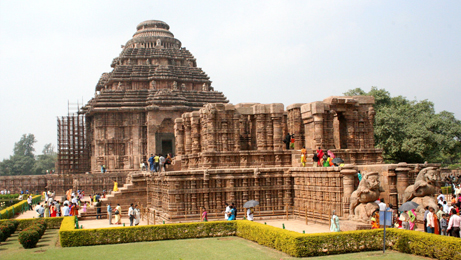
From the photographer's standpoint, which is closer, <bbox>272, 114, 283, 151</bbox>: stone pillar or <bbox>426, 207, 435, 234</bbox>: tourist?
<bbox>426, 207, 435, 234</bbox>: tourist

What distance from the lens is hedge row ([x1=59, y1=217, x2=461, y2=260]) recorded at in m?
13.8

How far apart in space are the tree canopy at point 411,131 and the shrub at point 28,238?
3300 cm

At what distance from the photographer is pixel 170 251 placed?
53.5 ft

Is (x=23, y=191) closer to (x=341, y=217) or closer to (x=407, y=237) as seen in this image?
(x=341, y=217)

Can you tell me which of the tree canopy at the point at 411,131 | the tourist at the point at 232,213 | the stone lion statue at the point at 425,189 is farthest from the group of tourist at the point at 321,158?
the tree canopy at the point at 411,131

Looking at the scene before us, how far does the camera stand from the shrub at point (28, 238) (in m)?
17.6

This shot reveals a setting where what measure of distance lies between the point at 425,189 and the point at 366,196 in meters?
2.49

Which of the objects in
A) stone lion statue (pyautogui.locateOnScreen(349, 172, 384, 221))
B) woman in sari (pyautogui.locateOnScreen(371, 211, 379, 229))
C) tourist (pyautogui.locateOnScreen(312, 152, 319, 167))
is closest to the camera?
woman in sari (pyautogui.locateOnScreen(371, 211, 379, 229))

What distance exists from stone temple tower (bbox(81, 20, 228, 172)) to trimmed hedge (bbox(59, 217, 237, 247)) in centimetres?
2615

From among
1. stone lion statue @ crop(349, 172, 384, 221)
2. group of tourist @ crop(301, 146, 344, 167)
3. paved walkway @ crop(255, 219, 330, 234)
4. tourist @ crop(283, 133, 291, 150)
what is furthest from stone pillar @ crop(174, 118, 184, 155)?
stone lion statue @ crop(349, 172, 384, 221)

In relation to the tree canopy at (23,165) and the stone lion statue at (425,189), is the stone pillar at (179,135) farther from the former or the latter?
the tree canopy at (23,165)

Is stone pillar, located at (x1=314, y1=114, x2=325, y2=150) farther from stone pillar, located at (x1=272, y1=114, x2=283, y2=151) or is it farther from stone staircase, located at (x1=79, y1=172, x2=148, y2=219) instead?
stone staircase, located at (x1=79, y1=172, x2=148, y2=219)

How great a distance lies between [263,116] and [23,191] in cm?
2792

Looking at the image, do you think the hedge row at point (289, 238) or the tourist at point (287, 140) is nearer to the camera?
the hedge row at point (289, 238)
